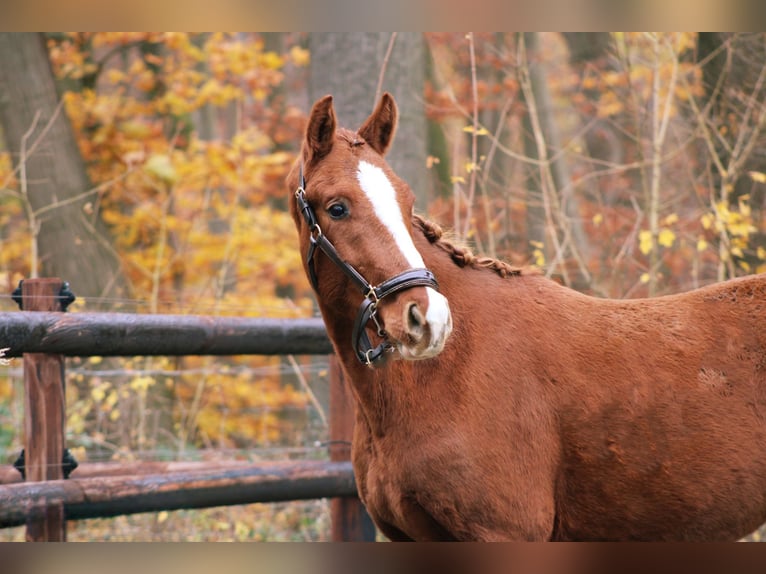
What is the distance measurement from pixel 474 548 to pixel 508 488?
1.00 feet

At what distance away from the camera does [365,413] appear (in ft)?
10.9

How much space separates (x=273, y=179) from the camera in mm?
11680

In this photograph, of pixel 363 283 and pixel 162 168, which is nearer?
pixel 363 283

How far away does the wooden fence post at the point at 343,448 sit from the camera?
5168mm

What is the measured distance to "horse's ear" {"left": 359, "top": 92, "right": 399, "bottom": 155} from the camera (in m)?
3.38

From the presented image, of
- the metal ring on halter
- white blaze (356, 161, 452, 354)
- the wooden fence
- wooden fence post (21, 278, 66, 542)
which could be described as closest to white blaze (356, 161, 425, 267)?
white blaze (356, 161, 452, 354)

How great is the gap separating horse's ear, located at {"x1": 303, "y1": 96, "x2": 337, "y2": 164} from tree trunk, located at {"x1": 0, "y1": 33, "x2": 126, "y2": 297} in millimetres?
5950

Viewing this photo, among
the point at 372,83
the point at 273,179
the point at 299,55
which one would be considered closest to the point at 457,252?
the point at 372,83

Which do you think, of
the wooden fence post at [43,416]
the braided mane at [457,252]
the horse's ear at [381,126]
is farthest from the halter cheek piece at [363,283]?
the wooden fence post at [43,416]

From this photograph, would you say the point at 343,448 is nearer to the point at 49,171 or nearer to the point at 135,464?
the point at 135,464

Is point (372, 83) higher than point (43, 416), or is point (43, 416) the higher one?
point (372, 83)

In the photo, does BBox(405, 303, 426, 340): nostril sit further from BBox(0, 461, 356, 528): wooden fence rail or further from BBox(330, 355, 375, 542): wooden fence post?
BBox(330, 355, 375, 542): wooden fence post

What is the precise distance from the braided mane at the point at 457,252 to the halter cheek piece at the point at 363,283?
19.1 inches

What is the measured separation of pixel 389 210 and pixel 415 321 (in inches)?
17.8
